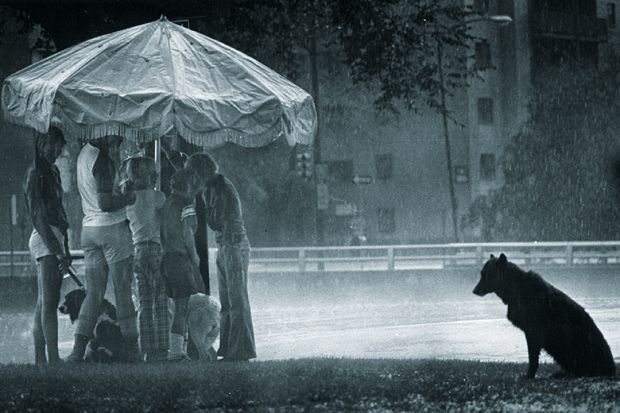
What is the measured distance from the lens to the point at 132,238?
41.4 ft

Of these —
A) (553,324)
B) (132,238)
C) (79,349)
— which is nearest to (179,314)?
(132,238)

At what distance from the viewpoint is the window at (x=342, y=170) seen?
6256cm

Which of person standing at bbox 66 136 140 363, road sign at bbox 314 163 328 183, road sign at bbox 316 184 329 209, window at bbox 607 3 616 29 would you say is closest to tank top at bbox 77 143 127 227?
person standing at bbox 66 136 140 363

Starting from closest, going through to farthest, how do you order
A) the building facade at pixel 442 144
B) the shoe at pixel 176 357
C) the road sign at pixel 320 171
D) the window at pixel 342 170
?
the shoe at pixel 176 357 < the road sign at pixel 320 171 < the building facade at pixel 442 144 < the window at pixel 342 170

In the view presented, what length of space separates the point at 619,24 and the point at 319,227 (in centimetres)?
3376

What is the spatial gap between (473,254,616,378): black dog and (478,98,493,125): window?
52.4 m

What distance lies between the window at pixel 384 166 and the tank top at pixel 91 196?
51.2 metres

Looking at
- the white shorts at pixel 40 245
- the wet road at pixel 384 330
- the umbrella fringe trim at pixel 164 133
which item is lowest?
the wet road at pixel 384 330

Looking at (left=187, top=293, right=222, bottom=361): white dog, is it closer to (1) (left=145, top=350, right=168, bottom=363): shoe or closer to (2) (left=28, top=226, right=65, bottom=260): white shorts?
(1) (left=145, top=350, right=168, bottom=363): shoe

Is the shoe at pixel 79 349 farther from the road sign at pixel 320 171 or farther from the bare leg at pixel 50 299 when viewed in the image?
the road sign at pixel 320 171

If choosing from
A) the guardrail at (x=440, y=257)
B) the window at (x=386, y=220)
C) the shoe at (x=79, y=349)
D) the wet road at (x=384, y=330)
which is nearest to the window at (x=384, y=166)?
the window at (x=386, y=220)

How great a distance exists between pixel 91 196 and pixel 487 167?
51.8 meters

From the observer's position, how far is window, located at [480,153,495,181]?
62812 mm

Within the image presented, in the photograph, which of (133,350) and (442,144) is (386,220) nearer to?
(442,144)
